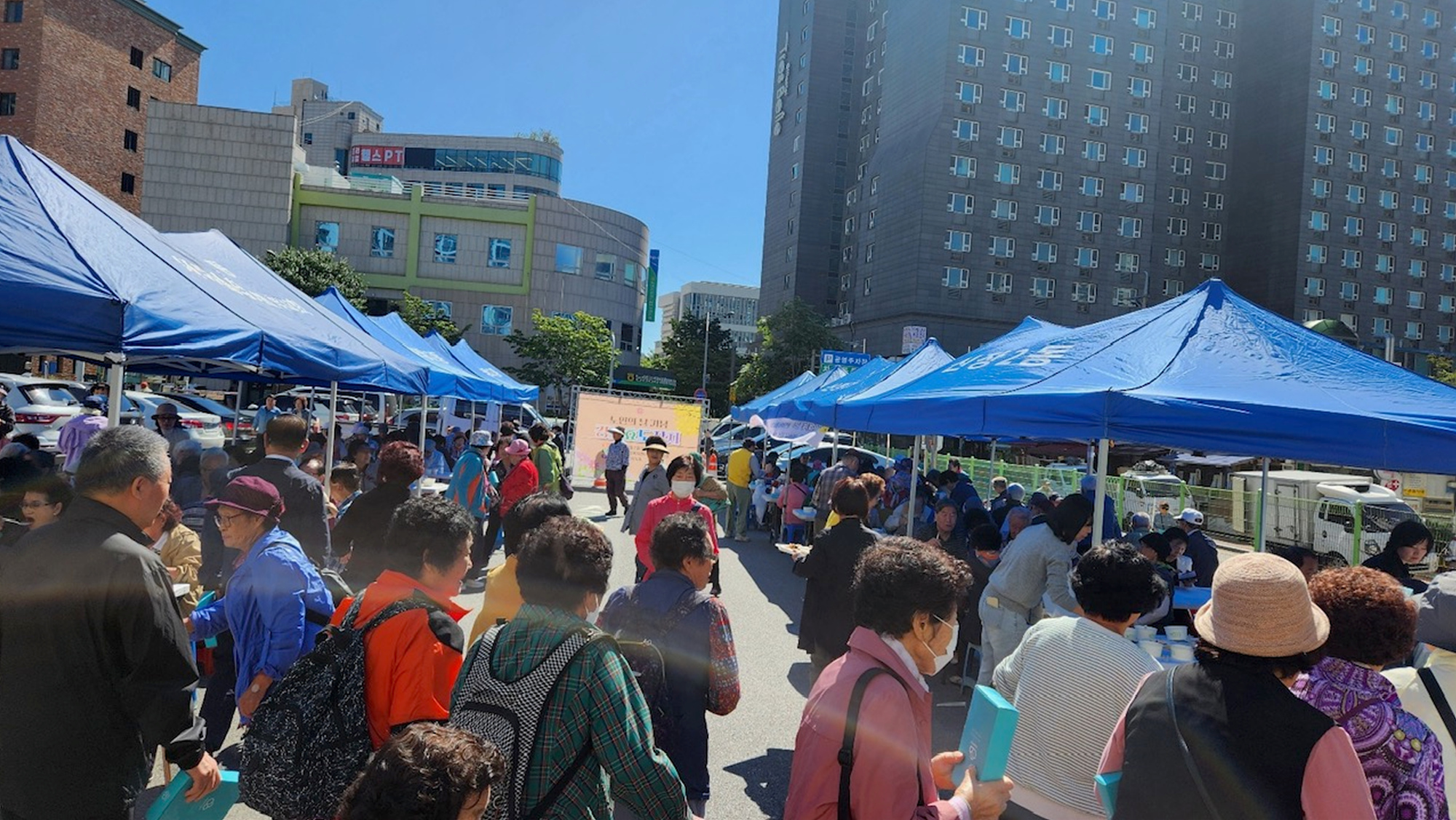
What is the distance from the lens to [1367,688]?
237 centimetres

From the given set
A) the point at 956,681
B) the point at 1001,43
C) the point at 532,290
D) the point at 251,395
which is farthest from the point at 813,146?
the point at 956,681

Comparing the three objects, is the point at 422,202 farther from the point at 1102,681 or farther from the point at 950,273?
the point at 1102,681

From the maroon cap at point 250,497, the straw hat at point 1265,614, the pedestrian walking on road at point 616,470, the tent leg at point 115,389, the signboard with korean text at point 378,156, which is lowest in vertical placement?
the pedestrian walking on road at point 616,470

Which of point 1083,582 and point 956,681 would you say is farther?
point 956,681

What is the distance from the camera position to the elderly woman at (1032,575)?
5.31 m

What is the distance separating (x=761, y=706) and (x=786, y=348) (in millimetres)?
49556

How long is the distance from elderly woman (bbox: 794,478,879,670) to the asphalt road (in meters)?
0.75

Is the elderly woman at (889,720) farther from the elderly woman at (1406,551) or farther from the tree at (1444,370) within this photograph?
A: the tree at (1444,370)

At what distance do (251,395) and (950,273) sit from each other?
3990cm

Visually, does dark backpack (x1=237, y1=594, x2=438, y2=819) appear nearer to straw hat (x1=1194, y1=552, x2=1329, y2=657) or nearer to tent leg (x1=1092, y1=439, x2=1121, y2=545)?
straw hat (x1=1194, y1=552, x2=1329, y2=657)

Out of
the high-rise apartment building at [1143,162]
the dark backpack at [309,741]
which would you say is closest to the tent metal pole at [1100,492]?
the dark backpack at [309,741]

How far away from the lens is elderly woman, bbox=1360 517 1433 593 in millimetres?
5793

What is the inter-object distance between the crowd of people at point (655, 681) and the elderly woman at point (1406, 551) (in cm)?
328

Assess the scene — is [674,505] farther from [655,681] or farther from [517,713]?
[517,713]
